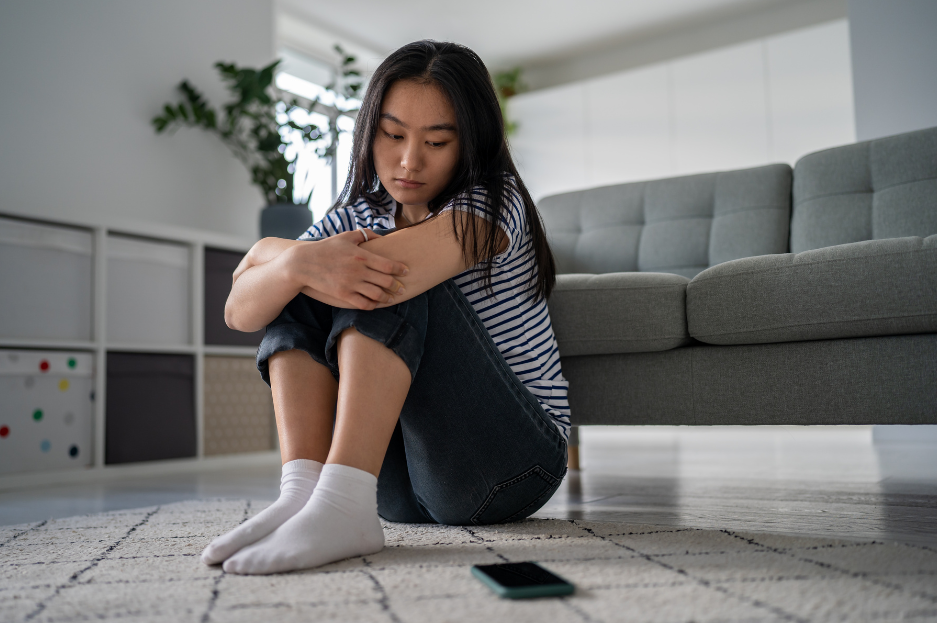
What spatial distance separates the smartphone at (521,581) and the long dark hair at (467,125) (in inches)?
17.0

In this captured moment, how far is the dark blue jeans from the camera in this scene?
3.10ft

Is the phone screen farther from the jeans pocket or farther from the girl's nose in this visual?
the girl's nose

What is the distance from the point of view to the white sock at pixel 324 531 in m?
0.82

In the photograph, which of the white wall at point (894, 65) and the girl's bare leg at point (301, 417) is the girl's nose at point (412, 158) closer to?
the girl's bare leg at point (301, 417)

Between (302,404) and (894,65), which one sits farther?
(894,65)

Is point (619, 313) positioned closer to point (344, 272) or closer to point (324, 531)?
point (344, 272)

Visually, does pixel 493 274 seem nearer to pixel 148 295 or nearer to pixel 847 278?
pixel 847 278

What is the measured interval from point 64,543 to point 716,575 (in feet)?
3.16

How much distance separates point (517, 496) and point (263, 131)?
9.37 feet

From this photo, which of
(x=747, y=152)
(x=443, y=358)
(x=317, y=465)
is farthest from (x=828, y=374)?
(x=747, y=152)

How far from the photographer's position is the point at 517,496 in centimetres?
111

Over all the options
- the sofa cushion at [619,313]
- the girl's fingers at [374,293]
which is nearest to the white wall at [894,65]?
the sofa cushion at [619,313]

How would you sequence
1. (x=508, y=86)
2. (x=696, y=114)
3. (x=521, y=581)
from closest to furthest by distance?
(x=521, y=581) < (x=696, y=114) < (x=508, y=86)

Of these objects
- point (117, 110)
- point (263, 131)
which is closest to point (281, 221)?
point (263, 131)
